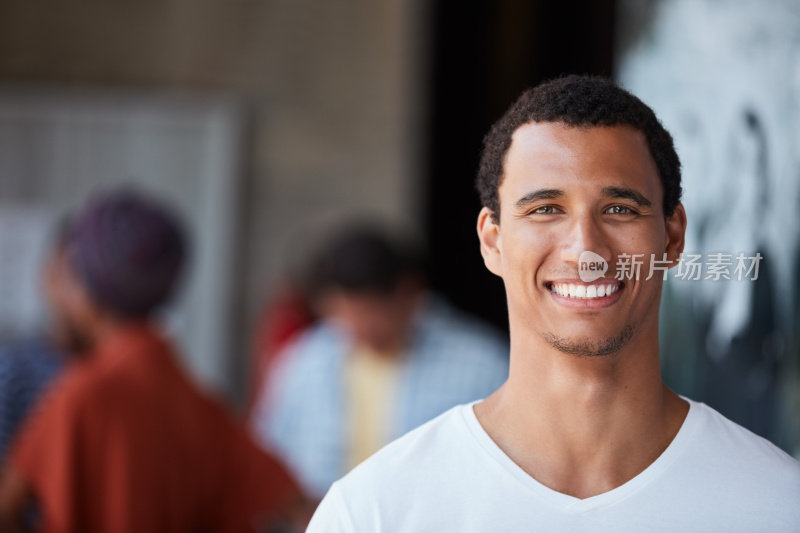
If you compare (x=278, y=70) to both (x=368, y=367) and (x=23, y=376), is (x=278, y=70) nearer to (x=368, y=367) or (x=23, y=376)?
(x=368, y=367)

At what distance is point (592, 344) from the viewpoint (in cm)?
91

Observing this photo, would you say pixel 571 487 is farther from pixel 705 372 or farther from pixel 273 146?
pixel 273 146

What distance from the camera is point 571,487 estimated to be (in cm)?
93

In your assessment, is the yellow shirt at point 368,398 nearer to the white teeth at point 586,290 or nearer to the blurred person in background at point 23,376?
the blurred person in background at point 23,376

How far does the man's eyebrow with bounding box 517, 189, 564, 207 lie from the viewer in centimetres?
90

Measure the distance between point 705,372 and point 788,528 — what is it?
41 centimetres

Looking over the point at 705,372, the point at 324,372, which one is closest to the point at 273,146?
the point at 324,372

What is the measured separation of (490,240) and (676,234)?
181mm

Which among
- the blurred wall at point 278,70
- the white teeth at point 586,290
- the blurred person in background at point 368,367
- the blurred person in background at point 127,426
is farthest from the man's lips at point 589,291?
the blurred wall at point 278,70

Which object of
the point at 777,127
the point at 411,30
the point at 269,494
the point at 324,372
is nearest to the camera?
the point at 777,127

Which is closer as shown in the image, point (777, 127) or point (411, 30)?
point (777, 127)

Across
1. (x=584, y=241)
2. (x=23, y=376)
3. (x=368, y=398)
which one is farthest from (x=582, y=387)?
(x=368, y=398)

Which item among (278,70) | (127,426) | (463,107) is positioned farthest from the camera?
(278,70)

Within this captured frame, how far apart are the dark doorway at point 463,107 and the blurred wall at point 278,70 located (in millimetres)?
235
